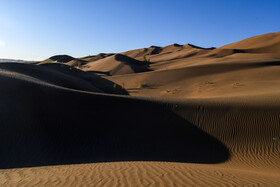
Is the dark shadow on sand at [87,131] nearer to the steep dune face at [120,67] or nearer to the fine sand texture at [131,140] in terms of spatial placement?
the fine sand texture at [131,140]

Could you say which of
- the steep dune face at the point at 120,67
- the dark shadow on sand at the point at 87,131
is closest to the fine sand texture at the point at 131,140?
the dark shadow on sand at the point at 87,131

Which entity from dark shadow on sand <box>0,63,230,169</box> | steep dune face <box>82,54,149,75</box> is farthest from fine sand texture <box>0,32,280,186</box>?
steep dune face <box>82,54,149,75</box>

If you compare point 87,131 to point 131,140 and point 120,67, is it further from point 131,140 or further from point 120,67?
point 120,67

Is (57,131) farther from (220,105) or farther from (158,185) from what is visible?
(220,105)

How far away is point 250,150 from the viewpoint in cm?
859

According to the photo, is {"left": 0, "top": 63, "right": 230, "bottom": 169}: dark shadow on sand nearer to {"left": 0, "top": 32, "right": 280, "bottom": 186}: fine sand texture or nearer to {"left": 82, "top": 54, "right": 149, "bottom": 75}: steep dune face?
{"left": 0, "top": 32, "right": 280, "bottom": 186}: fine sand texture

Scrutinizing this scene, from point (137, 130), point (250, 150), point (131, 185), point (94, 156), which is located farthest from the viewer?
point (137, 130)

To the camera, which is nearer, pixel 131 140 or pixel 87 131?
pixel 131 140

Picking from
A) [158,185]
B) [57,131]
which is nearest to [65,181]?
[158,185]

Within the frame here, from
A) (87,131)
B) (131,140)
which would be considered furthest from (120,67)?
(131,140)

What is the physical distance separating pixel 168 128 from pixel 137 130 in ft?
4.39

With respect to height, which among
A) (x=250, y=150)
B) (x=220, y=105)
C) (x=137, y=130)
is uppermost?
(x=220, y=105)

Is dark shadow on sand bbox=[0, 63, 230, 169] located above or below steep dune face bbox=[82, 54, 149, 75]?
below

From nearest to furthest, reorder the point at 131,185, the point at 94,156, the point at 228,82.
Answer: the point at 131,185, the point at 94,156, the point at 228,82
